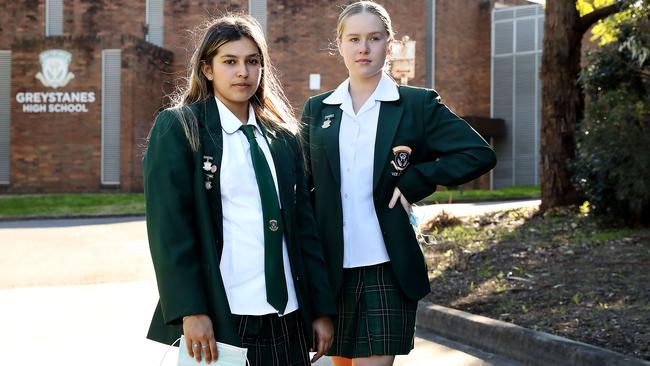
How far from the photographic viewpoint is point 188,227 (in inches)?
116

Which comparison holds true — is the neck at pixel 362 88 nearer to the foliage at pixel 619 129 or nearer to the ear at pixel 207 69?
the ear at pixel 207 69

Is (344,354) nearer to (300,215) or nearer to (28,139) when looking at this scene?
(300,215)

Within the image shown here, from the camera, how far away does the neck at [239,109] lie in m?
3.26

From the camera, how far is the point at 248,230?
3043 mm

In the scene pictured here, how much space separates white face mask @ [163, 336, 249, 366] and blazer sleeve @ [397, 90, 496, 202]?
1.14 meters

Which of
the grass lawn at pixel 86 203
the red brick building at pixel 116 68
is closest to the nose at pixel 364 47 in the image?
the grass lawn at pixel 86 203

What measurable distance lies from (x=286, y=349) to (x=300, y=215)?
0.51 m

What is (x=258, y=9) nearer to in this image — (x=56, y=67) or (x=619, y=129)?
(x=56, y=67)

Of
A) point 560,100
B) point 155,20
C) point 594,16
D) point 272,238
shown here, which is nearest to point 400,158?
point 272,238

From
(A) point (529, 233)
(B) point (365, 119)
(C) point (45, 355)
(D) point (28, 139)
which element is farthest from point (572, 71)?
(D) point (28, 139)

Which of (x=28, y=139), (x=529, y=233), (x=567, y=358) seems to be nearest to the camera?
(x=567, y=358)

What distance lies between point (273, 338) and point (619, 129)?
359 inches

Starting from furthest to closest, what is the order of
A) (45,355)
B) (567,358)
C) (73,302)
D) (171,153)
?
(73,302) → (45,355) → (567,358) → (171,153)

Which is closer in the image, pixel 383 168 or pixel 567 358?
pixel 383 168
